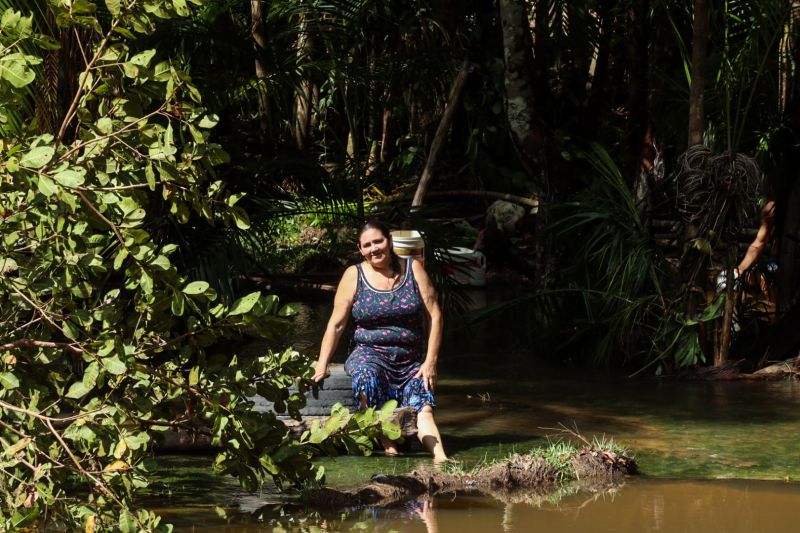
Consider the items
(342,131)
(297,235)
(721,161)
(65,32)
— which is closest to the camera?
(65,32)

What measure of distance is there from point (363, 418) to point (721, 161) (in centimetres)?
453

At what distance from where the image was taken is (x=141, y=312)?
460 cm

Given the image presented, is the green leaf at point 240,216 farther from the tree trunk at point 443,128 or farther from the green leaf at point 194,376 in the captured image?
the tree trunk at point 443,128

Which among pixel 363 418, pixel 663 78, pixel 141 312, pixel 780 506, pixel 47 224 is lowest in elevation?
pixel 780 506

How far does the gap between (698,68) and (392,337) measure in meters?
3.40

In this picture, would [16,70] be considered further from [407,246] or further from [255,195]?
[255,195]

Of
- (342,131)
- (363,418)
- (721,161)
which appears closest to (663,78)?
(721,161)

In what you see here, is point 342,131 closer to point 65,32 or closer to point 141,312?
point 65,32

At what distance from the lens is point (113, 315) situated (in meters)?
4.28

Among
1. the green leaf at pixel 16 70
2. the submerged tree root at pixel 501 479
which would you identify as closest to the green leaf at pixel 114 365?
the green leaf at pixel 16 70

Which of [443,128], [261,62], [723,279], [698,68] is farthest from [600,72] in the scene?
→ [261,62]

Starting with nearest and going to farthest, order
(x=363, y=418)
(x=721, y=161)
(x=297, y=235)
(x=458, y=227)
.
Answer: (x=363, y=418) → (x=721, y=161) → (x=458, y=227) → (x=297, y=235)

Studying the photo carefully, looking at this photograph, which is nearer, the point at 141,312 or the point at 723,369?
the point at 141,312

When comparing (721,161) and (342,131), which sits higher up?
(342,131)
